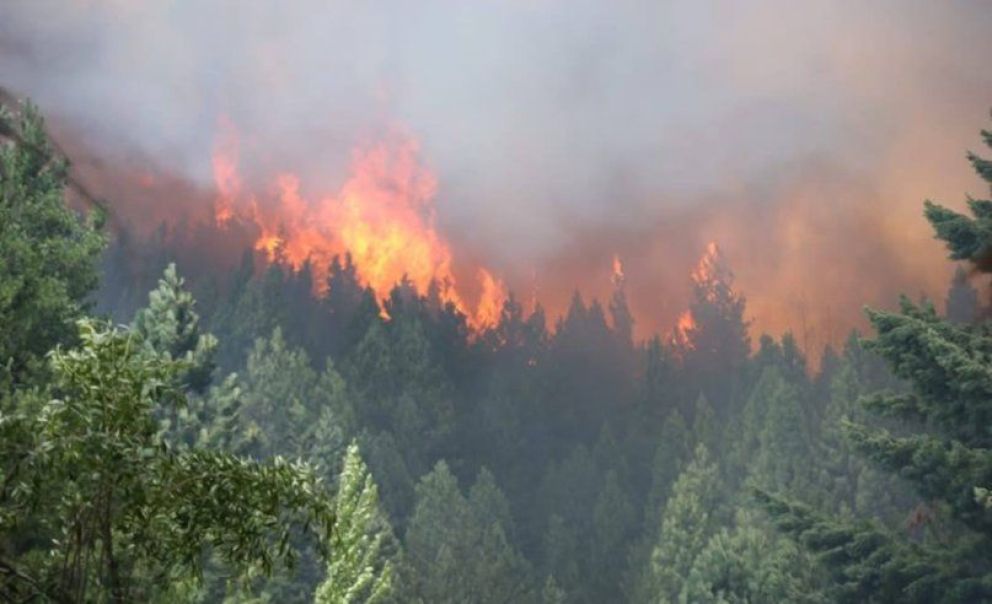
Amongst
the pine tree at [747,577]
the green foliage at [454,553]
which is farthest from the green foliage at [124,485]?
the green foliage at [454,553]

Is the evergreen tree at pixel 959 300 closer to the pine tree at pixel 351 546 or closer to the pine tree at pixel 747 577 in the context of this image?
the pine tree at pixel 747 577

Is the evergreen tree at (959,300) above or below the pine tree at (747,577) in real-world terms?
above

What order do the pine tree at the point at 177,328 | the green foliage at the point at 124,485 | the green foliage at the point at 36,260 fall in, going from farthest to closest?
the pine tree at the point at 177,328, the green foliage at the point at 36,260, the green foliage at the point at 124,485

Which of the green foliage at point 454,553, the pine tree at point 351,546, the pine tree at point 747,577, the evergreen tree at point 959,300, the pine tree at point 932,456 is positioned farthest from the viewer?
the evergreen tree at point 959,300

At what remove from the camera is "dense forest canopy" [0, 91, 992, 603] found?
18.6 feet

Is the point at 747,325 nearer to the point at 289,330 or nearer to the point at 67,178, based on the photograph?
the point at 289,330

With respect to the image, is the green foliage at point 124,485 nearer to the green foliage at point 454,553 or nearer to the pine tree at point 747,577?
the pine tree at point 747,577

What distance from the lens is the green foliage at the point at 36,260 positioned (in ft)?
57.5

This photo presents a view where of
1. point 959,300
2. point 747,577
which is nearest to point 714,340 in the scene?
point 959,300

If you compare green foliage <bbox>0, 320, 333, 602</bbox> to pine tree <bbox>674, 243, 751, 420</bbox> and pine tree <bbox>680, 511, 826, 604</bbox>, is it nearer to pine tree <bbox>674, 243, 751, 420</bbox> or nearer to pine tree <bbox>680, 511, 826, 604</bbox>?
pine tree <bbox>680, 511, 826, 604</bbox>

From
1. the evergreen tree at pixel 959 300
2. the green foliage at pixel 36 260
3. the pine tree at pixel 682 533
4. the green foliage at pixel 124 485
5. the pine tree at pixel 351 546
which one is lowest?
the green foliage at pixel 124 485

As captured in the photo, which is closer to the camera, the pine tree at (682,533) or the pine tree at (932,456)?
the pine tree at (932,456)

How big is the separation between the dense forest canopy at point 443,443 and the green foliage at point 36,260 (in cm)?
7

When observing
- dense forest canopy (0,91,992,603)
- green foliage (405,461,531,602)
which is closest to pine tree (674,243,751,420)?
dense forest canopy (0,91,992,603)
